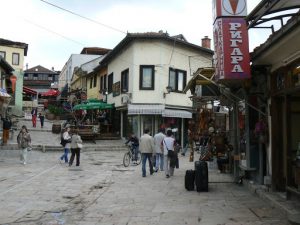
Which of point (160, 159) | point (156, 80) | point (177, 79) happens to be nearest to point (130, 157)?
point (160, 159)

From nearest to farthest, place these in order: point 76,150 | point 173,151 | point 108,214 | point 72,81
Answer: point 108,214 < point 173,151 < point 76,150 < point 72,81

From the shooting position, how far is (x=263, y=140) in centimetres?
1116

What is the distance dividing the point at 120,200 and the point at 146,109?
1872cm

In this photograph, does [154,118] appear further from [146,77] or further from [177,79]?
[177,79]

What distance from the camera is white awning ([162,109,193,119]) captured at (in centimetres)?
3007

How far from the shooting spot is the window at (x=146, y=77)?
3034 centimetres

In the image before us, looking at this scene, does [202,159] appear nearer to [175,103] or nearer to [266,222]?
[266,222]

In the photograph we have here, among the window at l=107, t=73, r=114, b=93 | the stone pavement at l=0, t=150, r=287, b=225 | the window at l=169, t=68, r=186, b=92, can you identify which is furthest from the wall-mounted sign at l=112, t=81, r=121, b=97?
the stone pavement at l=0, t=150, r=287, b=225

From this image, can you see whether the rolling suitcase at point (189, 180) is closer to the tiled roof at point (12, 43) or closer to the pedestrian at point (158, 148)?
the pedestrian at point (158, 148)

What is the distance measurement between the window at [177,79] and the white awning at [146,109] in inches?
81.2

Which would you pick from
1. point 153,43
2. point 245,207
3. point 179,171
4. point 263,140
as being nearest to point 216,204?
point 245,207

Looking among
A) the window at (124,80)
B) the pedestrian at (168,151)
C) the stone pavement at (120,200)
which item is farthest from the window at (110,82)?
the pedestrian at (168,151)

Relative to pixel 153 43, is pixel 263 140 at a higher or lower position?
lower

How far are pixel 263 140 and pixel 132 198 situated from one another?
3601mm
